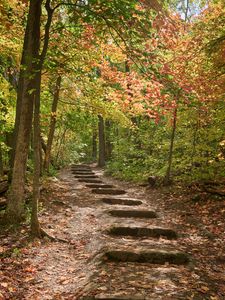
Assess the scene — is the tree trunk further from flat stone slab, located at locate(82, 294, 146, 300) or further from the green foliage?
the green foliage

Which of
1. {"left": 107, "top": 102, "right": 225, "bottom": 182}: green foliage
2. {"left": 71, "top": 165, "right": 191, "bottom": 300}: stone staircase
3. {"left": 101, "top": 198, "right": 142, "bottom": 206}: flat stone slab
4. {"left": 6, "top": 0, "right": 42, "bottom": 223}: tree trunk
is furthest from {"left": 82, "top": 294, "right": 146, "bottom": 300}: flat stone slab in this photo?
{"left": 101, "top": 198, "right": 142, "bottom": 206}: flat stone slab

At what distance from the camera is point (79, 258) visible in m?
6.34

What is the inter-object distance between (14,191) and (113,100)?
722cm

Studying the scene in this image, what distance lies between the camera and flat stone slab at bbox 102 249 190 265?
598cm

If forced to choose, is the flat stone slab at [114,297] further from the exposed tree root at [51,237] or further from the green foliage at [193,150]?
the green foliage at [193,150]

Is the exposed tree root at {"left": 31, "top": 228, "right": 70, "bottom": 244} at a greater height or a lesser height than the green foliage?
lesser

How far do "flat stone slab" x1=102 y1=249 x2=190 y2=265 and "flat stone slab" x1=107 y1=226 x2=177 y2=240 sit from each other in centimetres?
167

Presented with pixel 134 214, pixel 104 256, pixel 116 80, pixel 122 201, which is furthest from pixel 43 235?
pixel 116 80

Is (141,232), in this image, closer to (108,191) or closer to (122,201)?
(122,201)

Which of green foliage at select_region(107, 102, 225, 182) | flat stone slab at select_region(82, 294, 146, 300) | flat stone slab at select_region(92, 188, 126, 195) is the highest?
green foliage at select_region(107, 102, 225, 182)

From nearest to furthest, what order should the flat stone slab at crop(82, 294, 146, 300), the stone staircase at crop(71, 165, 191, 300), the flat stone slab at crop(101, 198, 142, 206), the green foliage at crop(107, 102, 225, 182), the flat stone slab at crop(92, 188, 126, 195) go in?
the flat stone slab at crop(82, 294, 146, 300) → the stone staircase at crop(71, 165, 191, 300) → the green foliage at crop(107, 102, 225, 182) → the flat stone slab at crop(101, 198, 142, 206) → the flat stone slab at crop(92, 188, 126, 195)

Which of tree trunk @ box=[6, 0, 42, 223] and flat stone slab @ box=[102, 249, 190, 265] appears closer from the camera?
flat stone slab @ box=[102, 249, 190, 265]

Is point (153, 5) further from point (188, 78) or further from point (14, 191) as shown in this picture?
point (14, 191)

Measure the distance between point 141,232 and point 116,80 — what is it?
7926mm
